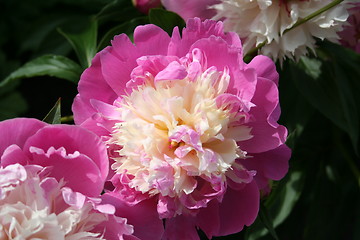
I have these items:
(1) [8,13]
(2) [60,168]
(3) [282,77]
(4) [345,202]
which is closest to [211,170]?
(2) [60,168]

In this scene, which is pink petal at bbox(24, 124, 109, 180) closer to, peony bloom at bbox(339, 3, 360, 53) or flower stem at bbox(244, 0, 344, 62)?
flower stem at bbox(244, 0, 344, 62)

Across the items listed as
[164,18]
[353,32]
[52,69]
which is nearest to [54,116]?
[164,18]

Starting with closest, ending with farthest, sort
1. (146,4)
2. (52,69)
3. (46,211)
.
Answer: (46,211)
(146,4)
(52,69)

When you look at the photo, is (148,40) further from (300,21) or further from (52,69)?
(52,69)

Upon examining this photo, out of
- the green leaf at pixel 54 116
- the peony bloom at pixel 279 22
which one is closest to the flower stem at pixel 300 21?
the peony bloom at pixel 279 22

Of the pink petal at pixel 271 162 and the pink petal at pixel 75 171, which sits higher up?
the pink petal at pixel 75 171

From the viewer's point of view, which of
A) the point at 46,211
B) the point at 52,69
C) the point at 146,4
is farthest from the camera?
the point at 52,69

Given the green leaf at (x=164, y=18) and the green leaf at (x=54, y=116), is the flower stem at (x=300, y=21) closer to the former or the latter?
the green leaf at (x=164, y=18)

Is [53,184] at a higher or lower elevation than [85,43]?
higher

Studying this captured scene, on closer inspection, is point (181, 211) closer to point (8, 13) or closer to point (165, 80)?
point (165, 80)
